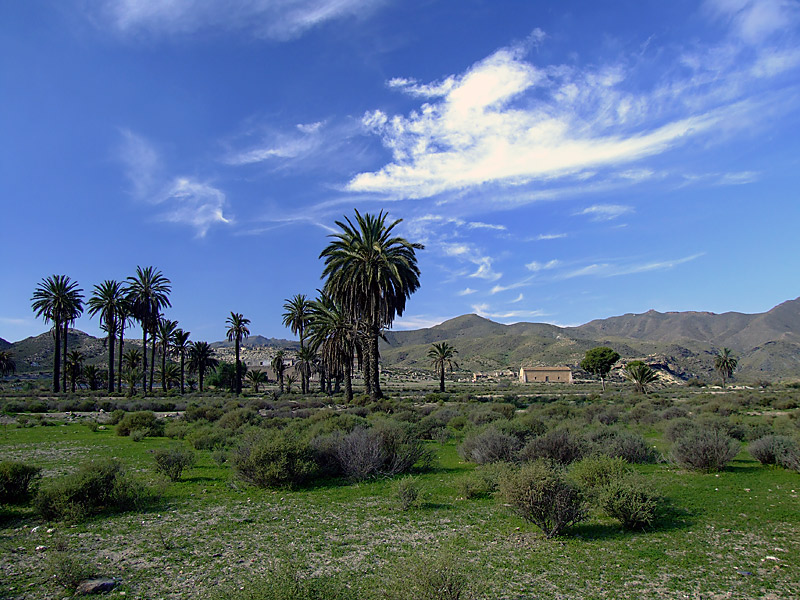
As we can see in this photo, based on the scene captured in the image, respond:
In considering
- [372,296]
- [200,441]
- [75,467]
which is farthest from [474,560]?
[372,296]

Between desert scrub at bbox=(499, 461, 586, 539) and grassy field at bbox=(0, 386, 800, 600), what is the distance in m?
0.27

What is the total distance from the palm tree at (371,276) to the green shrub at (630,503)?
2241 centimetres

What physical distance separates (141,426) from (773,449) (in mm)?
25273

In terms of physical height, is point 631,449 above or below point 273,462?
below

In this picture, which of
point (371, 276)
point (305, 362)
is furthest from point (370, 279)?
point (305, 362)

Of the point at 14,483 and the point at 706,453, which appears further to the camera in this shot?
the point at 706,453

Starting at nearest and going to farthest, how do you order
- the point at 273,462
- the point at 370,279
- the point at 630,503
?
the point at 630,503, the point at 273,462, the point at 370,279

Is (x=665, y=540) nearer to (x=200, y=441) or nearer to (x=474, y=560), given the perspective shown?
(x=474, y=560)

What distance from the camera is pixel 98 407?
3744cm

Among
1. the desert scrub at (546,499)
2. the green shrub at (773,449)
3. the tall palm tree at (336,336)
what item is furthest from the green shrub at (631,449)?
the tall palm tree at (336,336)

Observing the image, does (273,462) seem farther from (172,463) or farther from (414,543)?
(414,543)

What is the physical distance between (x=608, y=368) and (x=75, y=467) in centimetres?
7692

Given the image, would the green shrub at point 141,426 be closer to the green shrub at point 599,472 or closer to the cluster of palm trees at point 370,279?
the cluster of palm trees at point 370,279

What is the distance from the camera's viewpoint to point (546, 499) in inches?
303
